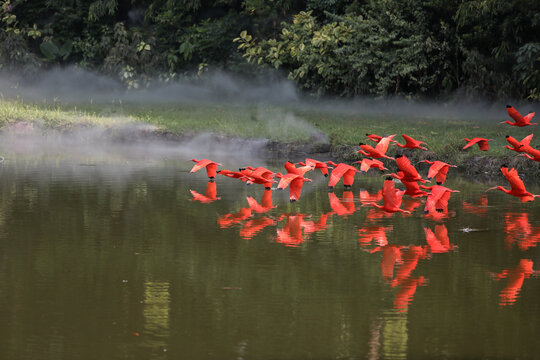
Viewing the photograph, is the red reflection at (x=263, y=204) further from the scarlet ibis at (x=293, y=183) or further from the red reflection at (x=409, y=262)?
the red reflection at (x=409, y=262)

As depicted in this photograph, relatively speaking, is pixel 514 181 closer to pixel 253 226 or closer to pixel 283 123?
pixel 253 226

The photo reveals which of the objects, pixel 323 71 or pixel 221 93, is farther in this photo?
pixel 221 93

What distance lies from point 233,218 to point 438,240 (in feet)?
7.51

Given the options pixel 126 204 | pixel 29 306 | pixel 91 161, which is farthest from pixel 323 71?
pixel 29 306

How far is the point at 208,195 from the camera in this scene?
37.8ft

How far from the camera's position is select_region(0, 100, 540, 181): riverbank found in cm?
1511

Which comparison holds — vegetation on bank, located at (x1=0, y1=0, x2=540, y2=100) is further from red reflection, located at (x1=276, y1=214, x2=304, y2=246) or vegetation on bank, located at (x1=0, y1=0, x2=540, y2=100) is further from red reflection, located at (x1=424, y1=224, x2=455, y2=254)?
red reflection, located at (x1=424, y1=224, x2=455, y2=254)

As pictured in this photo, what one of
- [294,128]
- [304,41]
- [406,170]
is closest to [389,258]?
[406,170]

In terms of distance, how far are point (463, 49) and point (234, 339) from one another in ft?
62.7

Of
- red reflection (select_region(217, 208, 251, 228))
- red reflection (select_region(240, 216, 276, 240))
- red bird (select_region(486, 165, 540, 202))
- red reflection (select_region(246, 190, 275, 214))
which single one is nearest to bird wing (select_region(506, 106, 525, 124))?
red bird (select_region(486, 165, 540, 202))

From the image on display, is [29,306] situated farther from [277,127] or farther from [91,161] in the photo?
[277,127]

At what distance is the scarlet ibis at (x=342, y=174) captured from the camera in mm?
11281

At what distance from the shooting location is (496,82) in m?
23.2

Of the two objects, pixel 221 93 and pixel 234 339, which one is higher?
pixel 234 339
